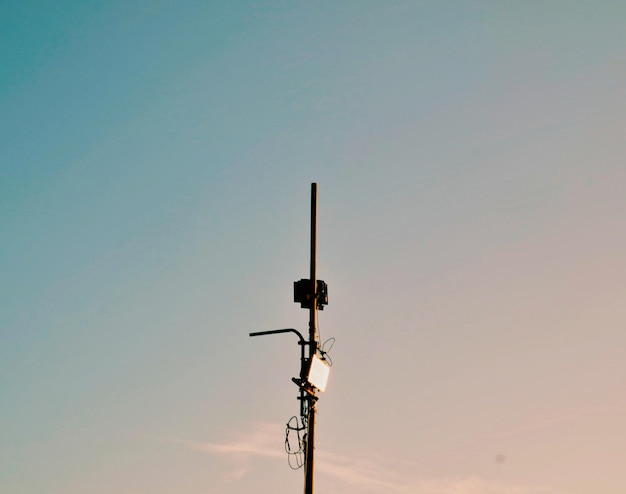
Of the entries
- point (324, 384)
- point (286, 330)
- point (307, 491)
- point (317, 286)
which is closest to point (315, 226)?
point (317, 286)

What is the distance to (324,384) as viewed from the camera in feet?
50.4

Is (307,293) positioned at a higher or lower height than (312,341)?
higher

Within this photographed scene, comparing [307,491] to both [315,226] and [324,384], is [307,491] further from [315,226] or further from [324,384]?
[315,226]

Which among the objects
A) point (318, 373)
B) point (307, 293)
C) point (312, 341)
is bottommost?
point (318, 373)

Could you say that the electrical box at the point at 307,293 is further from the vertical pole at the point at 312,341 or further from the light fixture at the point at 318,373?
the light fixture at the point at 318,373

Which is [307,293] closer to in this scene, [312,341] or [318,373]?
[312,341]

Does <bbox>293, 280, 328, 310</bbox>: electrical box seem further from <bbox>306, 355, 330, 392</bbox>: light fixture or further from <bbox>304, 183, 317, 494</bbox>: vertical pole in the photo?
<bbox>306, 355, 330, 392</bbox>: light fixture

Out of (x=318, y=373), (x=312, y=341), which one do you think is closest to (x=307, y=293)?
(x=312, y=341)

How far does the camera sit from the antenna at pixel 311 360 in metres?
14.8

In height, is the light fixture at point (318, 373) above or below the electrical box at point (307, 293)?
below

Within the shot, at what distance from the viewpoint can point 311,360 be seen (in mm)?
14898

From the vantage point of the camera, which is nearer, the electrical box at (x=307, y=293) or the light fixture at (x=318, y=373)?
the light fixture at (x=318, y=373)

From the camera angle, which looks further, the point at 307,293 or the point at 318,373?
the point at 307,293

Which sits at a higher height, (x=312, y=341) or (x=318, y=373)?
(x=312, y=341)
